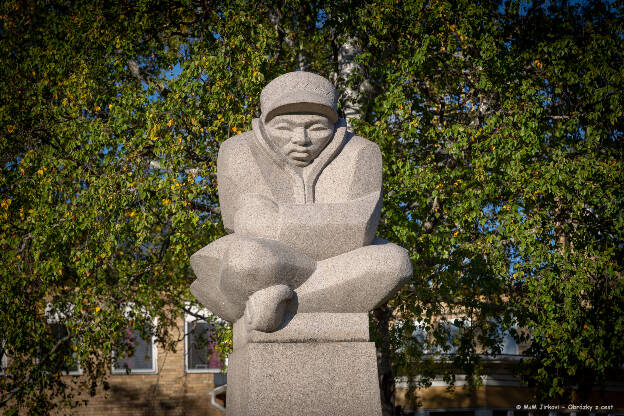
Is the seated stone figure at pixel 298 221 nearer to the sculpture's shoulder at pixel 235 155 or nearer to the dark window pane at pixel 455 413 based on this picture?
the sculpture's shoulder at pixel 235 155

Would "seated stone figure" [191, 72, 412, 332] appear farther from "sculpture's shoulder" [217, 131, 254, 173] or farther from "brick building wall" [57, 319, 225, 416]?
"brick building wall" [57, 319, 225, 416]

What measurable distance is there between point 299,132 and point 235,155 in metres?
0.46

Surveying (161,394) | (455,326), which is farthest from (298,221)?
(161,394)

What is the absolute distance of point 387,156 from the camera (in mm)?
9281

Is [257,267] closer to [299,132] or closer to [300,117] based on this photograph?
[299,132]

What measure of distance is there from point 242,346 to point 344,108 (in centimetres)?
661

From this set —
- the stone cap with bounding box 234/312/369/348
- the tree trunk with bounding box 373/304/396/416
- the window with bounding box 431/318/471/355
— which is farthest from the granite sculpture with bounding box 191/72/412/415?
the window with bounding box 431/318/471/355

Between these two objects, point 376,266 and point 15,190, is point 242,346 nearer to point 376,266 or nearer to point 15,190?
point 376,266

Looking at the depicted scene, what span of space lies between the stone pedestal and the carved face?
1116mm

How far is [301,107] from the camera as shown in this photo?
4727mm

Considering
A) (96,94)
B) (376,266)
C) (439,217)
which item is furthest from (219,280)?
(96,94)

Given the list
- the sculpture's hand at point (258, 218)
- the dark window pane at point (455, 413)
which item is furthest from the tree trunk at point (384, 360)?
the dark window pane at point (455, 413)

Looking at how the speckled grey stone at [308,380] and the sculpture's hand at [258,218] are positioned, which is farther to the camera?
the sculpture's hand at [258,218]

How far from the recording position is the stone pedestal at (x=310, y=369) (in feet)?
13.3
